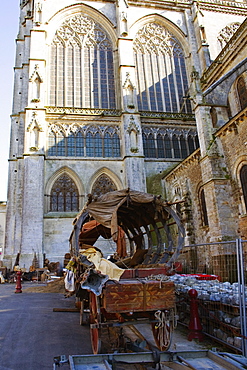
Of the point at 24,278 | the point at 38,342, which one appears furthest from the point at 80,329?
the point at 24,278

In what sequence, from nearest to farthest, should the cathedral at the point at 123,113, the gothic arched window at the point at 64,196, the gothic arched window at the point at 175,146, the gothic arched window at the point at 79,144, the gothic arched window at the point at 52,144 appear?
the cathedral at the point at 123,113, the gothic arched window at the point at 64,196, the gothic arched window at the point at 52,144, the gothic arched window at the point at 79,144, the gothic arched window at the point at 175,146

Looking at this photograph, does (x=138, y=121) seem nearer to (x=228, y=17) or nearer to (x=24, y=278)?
(x=24, y=278)

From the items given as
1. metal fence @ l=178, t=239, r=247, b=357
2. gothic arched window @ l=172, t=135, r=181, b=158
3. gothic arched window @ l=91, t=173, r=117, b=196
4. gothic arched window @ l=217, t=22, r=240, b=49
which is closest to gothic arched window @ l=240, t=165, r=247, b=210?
metal fence @ l=178, t=239, r=247, b=357

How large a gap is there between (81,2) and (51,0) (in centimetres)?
257

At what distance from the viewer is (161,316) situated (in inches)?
174

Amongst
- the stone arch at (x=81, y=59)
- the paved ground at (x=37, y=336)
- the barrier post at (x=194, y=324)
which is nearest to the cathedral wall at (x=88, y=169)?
the stone arch at (x=81, y=59)

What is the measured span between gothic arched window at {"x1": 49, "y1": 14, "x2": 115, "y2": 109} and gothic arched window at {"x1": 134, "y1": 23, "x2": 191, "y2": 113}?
2.67 metres

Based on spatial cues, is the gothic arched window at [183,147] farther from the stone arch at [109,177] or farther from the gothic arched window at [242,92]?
the gothic arched window at [242,92]

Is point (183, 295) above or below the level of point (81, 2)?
below

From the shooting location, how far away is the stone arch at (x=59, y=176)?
19.4 m

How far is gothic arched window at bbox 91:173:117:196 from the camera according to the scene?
20.4 m

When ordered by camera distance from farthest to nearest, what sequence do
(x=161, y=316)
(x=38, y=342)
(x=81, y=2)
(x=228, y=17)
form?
1. (x=228, y=17)
2. (x=81, y=2)
3. (x=38, y=342)
4. (x=161, y=316)

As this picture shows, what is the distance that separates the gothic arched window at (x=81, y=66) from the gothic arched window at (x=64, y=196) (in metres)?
6.44

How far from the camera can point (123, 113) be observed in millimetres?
21141
